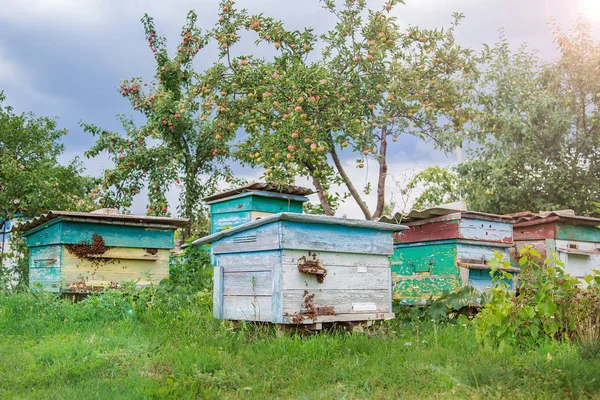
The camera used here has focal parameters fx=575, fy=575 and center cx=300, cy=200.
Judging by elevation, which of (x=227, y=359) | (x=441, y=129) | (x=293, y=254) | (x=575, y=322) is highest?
(x=441, y=129)

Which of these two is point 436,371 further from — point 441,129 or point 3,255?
point 3,255

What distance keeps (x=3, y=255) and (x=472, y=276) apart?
11977 mm

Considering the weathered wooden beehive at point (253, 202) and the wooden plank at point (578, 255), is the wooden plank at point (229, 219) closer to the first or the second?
the weathered wooden beehive at point (253, 202)

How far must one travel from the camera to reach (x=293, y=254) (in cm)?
605

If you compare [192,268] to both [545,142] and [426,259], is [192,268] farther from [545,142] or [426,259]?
[545,142]

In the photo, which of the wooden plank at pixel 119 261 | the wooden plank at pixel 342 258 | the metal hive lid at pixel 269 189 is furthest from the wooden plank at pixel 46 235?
the wooden plank at pixel 342 258

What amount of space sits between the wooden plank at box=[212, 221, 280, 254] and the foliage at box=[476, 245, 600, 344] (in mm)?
2205

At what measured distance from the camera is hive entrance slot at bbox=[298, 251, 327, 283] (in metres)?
6.02

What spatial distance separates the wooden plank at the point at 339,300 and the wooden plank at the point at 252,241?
0.56 m

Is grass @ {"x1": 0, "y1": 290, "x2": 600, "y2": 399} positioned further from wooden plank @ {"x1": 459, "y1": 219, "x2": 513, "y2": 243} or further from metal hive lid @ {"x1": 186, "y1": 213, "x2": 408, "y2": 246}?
wooden plank @ {"x1": 459, "y1": 219, "x2": 513, "y2": 243}

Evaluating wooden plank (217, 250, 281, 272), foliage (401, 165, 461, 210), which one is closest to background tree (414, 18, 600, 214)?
foliage (401, 165, 461, 210)

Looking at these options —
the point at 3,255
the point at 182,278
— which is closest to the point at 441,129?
the point at 182,278

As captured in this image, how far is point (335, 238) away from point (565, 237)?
5.16 metres

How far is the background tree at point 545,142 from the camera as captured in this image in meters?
15.3
